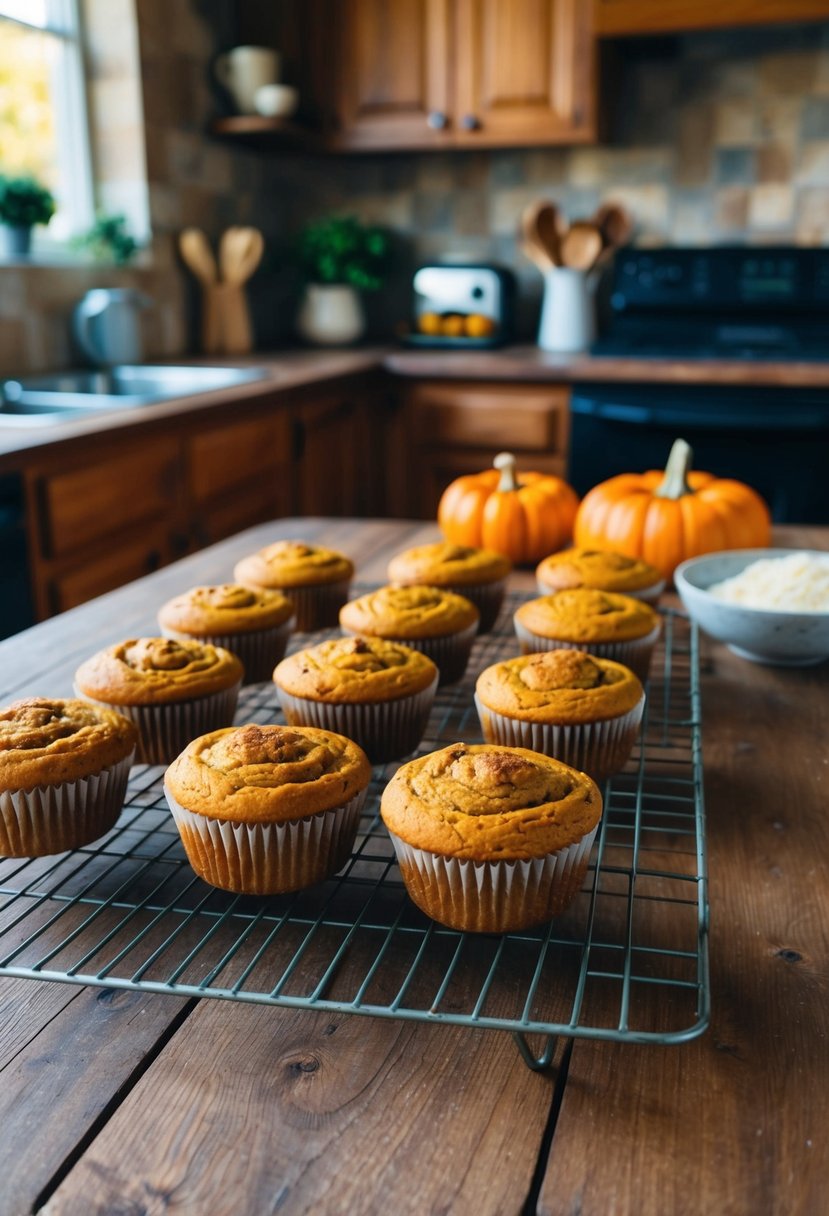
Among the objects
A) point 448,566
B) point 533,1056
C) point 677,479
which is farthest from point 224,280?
point 533,1056

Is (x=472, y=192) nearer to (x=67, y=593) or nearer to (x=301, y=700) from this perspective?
(x=67, y=593)

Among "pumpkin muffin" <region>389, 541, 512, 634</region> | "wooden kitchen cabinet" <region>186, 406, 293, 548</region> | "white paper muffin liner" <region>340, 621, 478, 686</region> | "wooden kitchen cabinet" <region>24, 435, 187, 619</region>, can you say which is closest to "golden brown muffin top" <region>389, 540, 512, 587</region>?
"pumpkin muffin" <region>389, 541, 512, 634</region>

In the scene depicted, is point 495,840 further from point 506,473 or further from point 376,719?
point 506,473

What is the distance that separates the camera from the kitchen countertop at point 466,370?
2.68 m

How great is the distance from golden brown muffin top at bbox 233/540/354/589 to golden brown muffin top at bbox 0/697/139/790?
494 mm

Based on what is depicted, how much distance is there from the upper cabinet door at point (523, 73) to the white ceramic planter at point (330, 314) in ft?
2.46

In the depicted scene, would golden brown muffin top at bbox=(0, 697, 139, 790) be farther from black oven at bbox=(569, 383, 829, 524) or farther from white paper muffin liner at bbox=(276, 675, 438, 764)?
black oven at bbox=(569, 383, 829, 524)

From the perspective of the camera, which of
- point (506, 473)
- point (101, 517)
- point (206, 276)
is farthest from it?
point (206, 276)

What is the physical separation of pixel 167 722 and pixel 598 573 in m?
0.58

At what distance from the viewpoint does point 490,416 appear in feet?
11.5

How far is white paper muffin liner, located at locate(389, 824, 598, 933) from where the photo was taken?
2.42ft

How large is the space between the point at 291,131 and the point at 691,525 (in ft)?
8.92

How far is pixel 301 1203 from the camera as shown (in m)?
0.53

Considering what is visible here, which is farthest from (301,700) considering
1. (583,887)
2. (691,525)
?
(691,525)
